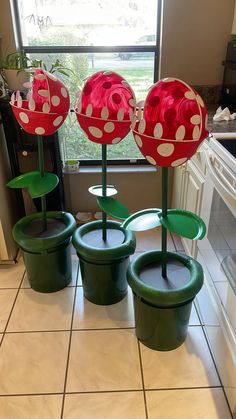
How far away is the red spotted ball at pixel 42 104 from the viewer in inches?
61.9

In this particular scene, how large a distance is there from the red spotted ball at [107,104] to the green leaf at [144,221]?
0.39 metres

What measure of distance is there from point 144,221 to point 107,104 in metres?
0.53

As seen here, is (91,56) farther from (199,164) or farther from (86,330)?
(86,330)

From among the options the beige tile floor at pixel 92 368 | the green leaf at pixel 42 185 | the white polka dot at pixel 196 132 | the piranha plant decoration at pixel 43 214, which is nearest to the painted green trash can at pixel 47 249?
the piranha plant decoration at pixel 43 214

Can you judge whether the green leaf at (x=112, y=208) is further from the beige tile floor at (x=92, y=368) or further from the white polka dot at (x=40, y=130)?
the beige tile floor at (x=92, y=368)

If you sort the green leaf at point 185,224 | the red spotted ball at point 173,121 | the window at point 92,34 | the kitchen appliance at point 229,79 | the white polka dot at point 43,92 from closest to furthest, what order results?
1. the red spotted ball at point 173,121
2. the green leaf at point 185,224
3. the white polka dot at point 43,92
4. the kitchen appliance at point 229,79
5. the window at point 92,34

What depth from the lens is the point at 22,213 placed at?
2.46 m

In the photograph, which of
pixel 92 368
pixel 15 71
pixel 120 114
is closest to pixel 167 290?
pixel 92 368

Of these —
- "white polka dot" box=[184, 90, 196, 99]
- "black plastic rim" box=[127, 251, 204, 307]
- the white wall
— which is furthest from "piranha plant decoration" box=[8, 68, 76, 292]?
the white wall

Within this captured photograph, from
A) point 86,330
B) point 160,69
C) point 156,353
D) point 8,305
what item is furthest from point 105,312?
point 160,69

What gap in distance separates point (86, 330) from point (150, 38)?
6.65ft

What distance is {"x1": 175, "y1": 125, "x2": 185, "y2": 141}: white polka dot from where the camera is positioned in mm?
1188

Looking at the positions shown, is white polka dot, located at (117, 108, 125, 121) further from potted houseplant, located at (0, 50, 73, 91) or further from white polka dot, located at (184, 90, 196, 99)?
potted houseplant, located at (0, 50, 73, 91)

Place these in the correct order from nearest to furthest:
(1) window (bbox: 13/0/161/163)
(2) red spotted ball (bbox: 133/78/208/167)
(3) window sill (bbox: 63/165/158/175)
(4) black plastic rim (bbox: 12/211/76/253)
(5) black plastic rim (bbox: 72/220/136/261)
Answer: (2) red spotted ball (bbox: 133/78/208/167) < (5) black plastic rim (bbox: 72/220/136/261) < (4) black plastic rim (bbox: 12/211/76/253) < (1) window (bbox: 13/0/161/163) < (3) window sill (bbox: 63/165/158/175)
